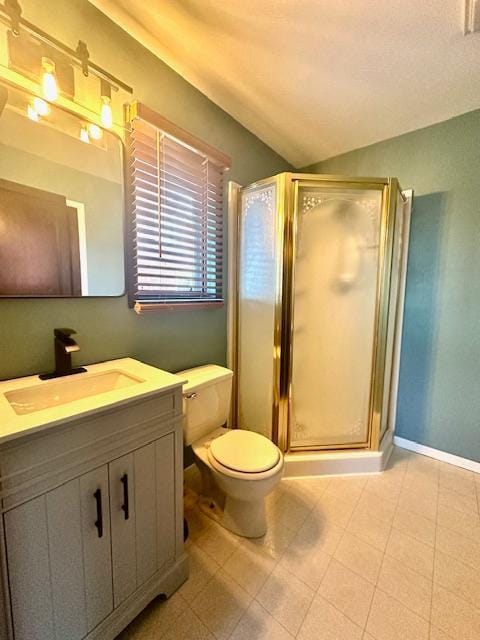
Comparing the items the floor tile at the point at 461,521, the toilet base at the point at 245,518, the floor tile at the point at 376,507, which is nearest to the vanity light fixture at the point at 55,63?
the toilet base at the point at 245,518

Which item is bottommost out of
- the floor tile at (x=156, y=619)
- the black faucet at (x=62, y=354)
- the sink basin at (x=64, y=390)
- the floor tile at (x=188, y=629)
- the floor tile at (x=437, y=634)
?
the floor tile at (x=156, y=619)

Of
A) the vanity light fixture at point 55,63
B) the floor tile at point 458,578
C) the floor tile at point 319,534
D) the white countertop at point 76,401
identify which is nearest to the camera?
the white countertop at point 76,401

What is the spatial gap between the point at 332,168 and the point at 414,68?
102 cm

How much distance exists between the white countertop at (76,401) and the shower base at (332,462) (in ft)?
4.11

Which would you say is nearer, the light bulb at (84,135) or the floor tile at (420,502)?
the light bulb at (84,135)

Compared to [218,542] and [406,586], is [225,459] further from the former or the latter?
[406,586]

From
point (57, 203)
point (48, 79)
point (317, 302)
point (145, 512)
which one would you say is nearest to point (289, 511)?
point (145, 512)

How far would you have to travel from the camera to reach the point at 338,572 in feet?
4.13

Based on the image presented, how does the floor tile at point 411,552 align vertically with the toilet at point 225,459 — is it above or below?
below

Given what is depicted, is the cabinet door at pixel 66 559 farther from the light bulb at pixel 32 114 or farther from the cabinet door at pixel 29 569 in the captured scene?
the light bulb at pixel 32 114

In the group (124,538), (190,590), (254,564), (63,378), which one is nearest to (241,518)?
(254,564)

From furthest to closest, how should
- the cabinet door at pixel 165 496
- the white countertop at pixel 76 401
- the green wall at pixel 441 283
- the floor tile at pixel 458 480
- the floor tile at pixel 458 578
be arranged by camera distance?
the green wall at pixel 441 283, the floor tile at pixel 458 480, the floor tile at pixel 458 578, the cabinet door at pixel 165 496, the white countertop at pixel 76 401

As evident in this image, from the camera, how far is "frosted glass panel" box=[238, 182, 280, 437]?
1.86 meters

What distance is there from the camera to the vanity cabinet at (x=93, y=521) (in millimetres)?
746
